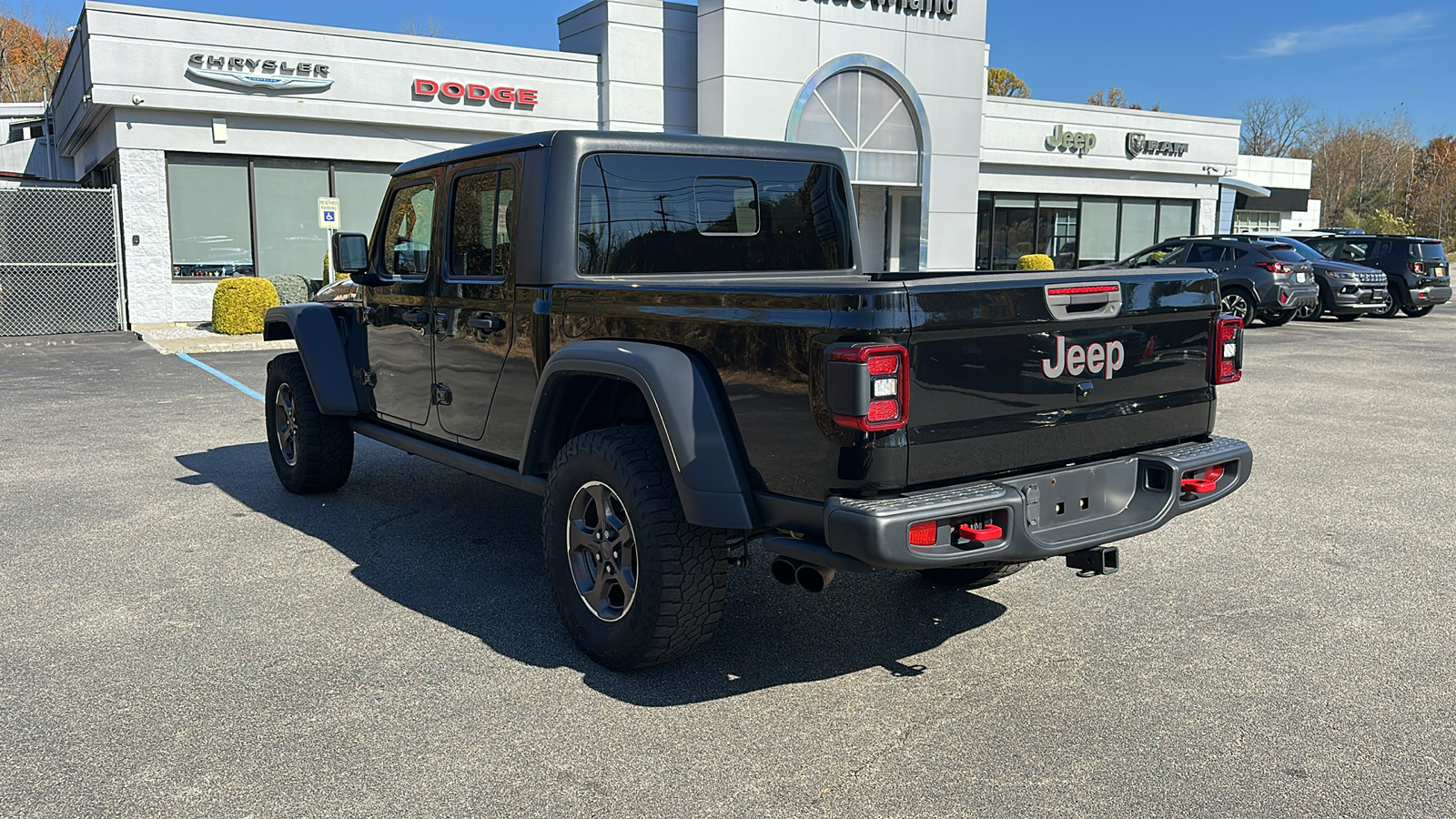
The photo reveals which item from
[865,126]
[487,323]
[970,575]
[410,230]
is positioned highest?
[865,126]

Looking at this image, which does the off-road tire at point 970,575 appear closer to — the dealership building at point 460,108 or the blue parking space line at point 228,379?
the blue parking space line at point 228,379

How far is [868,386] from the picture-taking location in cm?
325

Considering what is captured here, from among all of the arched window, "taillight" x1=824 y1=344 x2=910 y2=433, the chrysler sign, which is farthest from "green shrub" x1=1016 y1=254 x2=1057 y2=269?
"taillight" x1=824 y1=344 x2=910 y2=433

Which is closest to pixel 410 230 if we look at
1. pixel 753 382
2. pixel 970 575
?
pixel 753 382

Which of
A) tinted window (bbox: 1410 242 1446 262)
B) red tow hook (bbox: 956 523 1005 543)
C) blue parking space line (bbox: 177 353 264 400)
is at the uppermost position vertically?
tinted window (bbox: 1410 242 1446 262)

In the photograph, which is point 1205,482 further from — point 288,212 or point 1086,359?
point 288,212

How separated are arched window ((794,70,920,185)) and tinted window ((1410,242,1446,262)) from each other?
402 inches

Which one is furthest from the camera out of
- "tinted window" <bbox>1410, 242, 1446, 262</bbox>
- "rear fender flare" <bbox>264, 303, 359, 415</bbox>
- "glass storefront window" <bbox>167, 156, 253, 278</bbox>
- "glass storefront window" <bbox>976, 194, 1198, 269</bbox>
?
"glass storefront window" <bbox>976, 194, 1198, 269</bbox>

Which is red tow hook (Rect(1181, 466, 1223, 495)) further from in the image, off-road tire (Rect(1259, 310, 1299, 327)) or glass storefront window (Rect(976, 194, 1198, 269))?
glass storefront window (Rect(976, 194, 1198, 269))

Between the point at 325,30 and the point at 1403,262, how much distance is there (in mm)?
21542

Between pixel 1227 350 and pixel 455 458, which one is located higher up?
pixel 1227 350

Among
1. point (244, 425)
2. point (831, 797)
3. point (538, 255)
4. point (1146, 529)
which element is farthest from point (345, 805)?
point (244, 425)

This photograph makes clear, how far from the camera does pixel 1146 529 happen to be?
387 cm

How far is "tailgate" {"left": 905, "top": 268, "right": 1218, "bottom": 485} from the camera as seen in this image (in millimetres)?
3432
